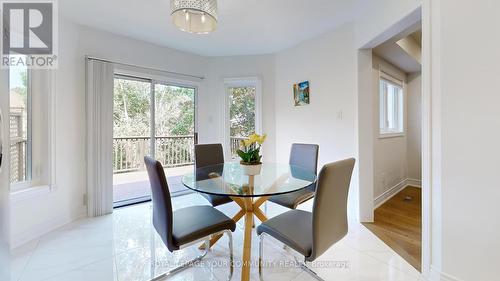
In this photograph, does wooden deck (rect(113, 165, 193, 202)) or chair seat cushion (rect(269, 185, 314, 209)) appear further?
wooden deck (rect(113, 165, 193, 202))

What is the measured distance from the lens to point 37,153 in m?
2.40

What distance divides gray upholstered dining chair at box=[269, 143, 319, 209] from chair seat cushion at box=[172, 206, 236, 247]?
632 mm

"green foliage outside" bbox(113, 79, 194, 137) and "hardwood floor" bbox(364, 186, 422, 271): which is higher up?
"green foliage outside" bbox(113, 79, 194, 137)

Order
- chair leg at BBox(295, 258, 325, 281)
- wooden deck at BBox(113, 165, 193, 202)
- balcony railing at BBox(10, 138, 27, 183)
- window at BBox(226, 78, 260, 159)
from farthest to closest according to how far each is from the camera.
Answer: window at BBox(226, 78, 260, 159), wooden deck at BBox(113, 165, 193, 202), balcony railing at BBox(10, 138, 27, 183), chair leg at BBox(295, 258, 325, 281)

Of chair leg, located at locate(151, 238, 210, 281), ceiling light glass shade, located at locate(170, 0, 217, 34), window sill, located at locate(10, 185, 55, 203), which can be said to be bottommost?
chair leg, located at locate(151, 238, 210, 281)

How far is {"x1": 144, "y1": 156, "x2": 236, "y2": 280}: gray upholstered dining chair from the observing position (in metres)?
1.33

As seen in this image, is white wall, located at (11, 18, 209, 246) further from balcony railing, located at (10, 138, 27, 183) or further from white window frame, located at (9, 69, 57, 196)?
balcony railing, located at (10, 138, 27, 183)

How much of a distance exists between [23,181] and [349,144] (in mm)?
3637

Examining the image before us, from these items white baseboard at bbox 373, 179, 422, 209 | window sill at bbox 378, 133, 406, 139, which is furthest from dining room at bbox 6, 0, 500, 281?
window sill at bbox 378, 133, 406, 139

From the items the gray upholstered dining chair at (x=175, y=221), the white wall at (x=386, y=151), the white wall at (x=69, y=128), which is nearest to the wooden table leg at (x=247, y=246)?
the gray upholstered dining chair at (x=175, y=221)

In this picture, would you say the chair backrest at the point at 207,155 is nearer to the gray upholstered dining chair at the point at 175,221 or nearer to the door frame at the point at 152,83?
the gray upholstered dining chair at the point at 175,221

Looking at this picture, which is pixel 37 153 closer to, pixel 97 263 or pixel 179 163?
pixel 97 263

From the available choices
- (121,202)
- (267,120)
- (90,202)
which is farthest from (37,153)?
(267,120)

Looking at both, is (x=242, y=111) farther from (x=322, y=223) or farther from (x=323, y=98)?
(x=322, y=223)
